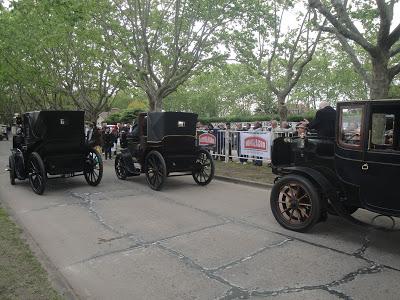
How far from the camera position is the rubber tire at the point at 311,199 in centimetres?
570

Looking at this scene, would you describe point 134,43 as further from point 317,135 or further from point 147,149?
point 317,135

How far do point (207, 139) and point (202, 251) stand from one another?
1075 centimetres

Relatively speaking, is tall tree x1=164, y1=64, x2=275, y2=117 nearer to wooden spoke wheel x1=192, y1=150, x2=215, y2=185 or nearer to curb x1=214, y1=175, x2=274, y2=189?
curb x1=214, y1=175, x2=274, y2=189

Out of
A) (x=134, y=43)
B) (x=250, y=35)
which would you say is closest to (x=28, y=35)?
(x=134, y=43)

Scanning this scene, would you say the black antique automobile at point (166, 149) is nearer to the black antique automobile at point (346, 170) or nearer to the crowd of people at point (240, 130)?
the crowd of people at point (240, 130)

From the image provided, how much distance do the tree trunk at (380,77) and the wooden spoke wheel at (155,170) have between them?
20.0 feet

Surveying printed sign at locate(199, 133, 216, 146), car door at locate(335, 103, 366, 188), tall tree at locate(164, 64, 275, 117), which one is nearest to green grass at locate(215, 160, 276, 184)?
printed sign at locate(199, 133, 216, 146)

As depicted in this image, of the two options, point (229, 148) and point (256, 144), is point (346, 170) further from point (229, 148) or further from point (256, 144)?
point (229, 148)

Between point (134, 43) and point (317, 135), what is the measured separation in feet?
44.8

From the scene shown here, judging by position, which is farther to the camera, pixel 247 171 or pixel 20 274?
pixel 247 171

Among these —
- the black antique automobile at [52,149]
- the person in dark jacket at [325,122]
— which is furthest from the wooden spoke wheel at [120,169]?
the person in dark jacket at [325,122]

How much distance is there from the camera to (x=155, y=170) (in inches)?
389

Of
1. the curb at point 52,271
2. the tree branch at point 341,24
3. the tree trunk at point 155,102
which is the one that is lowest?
the curb at point 52,271

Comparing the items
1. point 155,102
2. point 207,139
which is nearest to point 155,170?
point 207,139
